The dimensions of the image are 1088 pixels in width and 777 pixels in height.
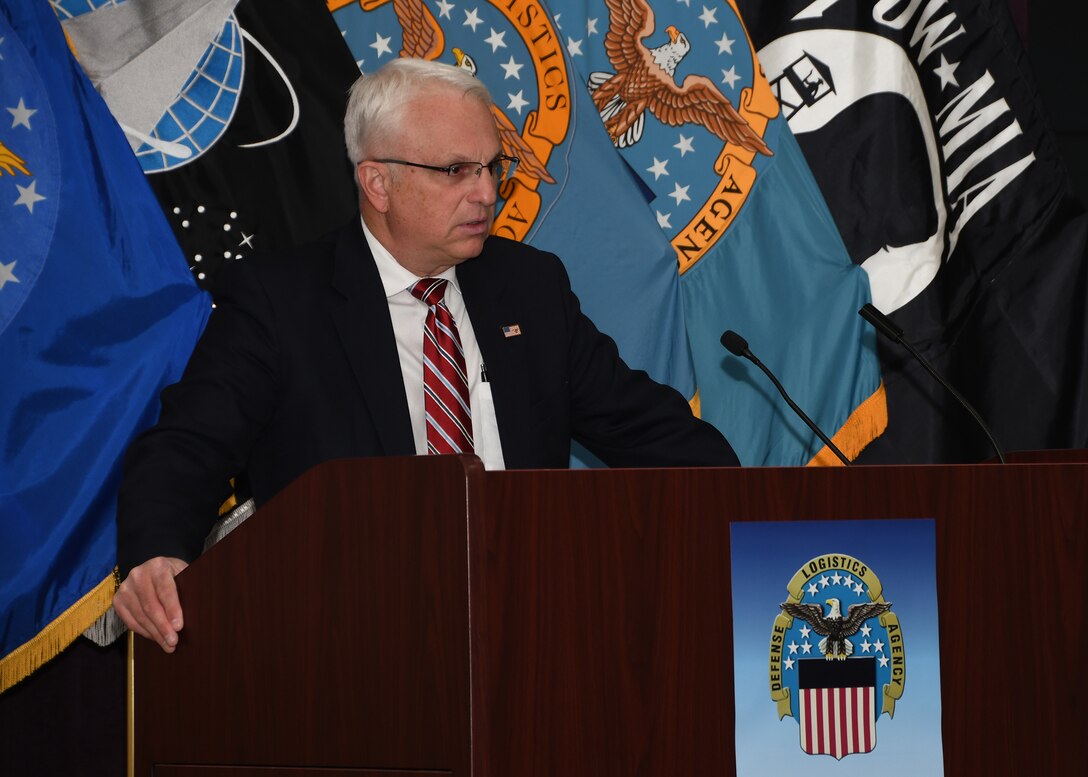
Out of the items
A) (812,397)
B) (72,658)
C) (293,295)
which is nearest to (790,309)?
(812,397)

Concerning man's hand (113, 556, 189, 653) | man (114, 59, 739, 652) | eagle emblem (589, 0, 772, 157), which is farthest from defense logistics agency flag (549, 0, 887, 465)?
man's hand (113, 556, 189, 653)

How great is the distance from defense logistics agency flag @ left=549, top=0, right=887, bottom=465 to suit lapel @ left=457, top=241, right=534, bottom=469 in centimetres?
89

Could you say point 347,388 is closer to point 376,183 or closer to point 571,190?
point 376,183

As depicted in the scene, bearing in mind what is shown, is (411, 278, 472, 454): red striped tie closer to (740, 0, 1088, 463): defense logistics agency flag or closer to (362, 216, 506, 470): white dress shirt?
(362, 216, 506, 470): white dress shirt

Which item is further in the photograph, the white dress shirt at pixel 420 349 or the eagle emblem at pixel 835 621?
the white dress shirt at pixel 420 349

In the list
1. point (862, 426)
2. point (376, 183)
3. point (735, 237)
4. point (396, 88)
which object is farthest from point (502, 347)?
point (862, 426)

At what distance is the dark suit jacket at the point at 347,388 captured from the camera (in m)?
1.91

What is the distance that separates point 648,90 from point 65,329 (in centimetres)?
164

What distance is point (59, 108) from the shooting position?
8.32 ft

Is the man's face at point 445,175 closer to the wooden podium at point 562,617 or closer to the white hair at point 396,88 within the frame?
the white hair at point 396,88

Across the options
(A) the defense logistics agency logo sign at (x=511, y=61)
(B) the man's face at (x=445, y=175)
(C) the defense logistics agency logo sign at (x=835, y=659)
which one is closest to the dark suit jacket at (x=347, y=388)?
(B) the man's face at (x=445, y=175)

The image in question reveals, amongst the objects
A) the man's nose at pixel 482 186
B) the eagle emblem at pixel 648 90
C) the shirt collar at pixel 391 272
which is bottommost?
the shirt collar at pixel 391 272

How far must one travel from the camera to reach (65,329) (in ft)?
8.14

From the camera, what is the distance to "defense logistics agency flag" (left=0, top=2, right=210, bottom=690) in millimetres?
2418
